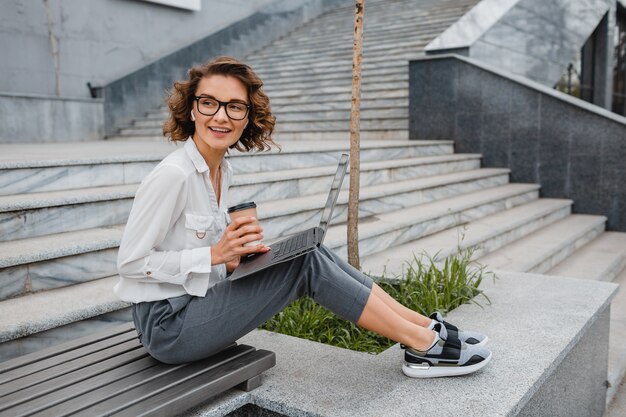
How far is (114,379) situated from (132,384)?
0.08m

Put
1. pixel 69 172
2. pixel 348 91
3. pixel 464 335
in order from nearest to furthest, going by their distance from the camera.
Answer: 1. pixel 464 335
2. pixel 69 172
3. pixel 348 91

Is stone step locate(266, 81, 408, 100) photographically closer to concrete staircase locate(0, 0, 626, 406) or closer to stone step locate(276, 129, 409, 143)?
concrete staircase locate(0, 0, 626, 406)

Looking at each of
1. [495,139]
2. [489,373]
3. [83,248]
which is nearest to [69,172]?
[83,248]

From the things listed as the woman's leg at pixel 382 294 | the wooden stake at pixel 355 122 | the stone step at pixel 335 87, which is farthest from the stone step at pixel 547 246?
the stone step at pixel 335 87

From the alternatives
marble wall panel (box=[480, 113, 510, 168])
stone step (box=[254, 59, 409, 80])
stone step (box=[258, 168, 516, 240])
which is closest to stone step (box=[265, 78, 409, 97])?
stone step (box=[254, 59, 409, 80])

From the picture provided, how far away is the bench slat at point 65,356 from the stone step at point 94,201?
4.61ft

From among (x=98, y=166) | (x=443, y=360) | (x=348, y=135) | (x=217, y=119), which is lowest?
(x=443, y=360)

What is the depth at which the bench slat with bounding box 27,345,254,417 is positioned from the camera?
1823mm

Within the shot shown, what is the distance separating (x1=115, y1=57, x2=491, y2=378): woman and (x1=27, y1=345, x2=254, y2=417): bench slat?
0.05m

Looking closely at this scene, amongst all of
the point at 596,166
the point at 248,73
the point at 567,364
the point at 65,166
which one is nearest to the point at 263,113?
the point at 248,73

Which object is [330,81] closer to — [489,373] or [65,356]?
[489,373]

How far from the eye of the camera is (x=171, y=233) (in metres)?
2.17

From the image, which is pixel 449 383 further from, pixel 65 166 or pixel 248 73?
pixel 65 166

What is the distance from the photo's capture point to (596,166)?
25.5 ft
